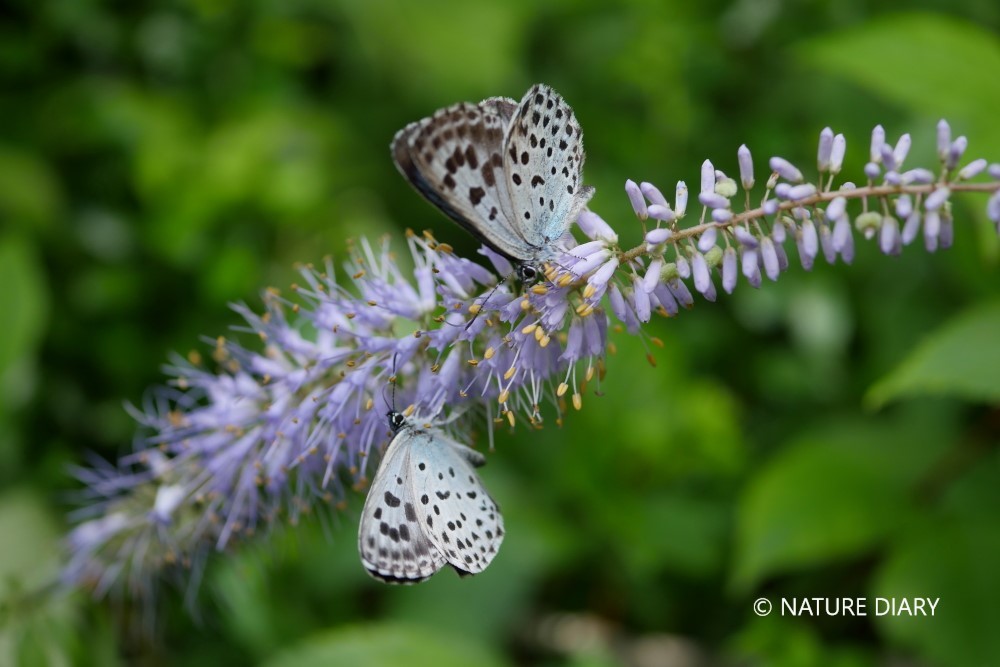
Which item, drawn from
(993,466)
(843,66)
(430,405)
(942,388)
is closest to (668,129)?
(843,66)

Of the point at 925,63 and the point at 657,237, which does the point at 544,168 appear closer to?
the point at 657,237

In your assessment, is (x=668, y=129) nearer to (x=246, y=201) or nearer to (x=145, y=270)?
(x=246, y=201)

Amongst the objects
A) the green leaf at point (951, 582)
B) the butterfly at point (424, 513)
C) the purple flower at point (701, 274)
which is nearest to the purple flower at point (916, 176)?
the purple flower at point (701, 274)

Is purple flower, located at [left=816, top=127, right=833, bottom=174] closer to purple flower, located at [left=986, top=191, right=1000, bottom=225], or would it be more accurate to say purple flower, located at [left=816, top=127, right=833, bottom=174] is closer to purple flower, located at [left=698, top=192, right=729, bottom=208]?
purple flower, located at [left=698, top=192, right=729, bottom=208]

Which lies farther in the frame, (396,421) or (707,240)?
(396,421)

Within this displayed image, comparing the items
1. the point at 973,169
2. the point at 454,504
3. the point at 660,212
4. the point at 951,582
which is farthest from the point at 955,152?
the point at 951,582

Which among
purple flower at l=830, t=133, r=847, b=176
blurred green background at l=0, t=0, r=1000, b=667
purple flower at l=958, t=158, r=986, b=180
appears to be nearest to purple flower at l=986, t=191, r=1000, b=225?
purple flower at l=958, t=158, r=986, b=180

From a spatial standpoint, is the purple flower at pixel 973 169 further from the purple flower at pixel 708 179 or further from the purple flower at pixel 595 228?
the purple flower at pixel 595 228
